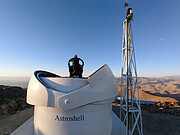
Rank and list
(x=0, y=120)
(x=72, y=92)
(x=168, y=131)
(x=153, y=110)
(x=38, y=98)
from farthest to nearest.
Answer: (x=153, y=110)
(x=0, y=120)
(x=168, y=131)
(x=38, y=98)
(x=72, y=92)

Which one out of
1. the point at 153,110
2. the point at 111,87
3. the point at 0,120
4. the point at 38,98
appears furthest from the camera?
the point at 153,110

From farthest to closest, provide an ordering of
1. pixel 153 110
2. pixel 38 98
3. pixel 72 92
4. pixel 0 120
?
pixel 153 110 → pixel 0 120 → pixel 38 98 → pixel 72 92

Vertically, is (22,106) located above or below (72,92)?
below

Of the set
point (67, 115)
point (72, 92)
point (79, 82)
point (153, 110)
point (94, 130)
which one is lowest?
point (153, 110)

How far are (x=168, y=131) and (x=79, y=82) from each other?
7750 millimetres

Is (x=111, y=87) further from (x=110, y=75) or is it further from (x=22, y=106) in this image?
(x=22, y=106)

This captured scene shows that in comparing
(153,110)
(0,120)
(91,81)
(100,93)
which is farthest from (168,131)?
(0,120)

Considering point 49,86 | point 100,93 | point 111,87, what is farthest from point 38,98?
point 111,87

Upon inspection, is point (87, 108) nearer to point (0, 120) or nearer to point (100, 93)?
point (100, 93)

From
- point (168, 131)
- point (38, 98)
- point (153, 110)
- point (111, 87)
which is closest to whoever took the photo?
point (38, 98)

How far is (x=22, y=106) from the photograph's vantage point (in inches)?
443

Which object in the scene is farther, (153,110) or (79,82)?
(153,110)

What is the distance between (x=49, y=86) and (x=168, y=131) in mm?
8380

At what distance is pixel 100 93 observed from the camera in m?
2.80
